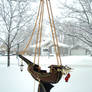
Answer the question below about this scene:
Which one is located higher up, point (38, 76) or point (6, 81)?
point (38, 76)

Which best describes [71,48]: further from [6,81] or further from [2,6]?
[6,81]

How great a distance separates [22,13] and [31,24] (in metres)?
0.60

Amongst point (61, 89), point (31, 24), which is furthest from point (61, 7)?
point (61, 89)

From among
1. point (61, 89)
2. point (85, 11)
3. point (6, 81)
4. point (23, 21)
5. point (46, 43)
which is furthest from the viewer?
point (46, 43)

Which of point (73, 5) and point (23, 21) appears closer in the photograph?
point (73, 5)

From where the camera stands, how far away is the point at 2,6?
5.01 meters

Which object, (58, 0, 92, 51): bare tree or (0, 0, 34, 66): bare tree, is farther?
(0, 0, 34, 66): bare tree

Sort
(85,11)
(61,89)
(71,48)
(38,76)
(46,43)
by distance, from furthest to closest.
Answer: (71,48)
(46,43)
(85,11)
(61,89)
(38,76)

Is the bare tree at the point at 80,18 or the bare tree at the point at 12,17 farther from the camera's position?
the bare tree at the point at 12,17

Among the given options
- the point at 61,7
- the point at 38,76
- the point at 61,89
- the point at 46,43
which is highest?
the point at 61,7

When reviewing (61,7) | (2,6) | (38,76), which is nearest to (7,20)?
(2,6)

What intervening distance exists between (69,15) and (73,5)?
0.41 metres

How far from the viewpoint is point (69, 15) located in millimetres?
4938

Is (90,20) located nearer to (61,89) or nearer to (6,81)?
(61,89)
